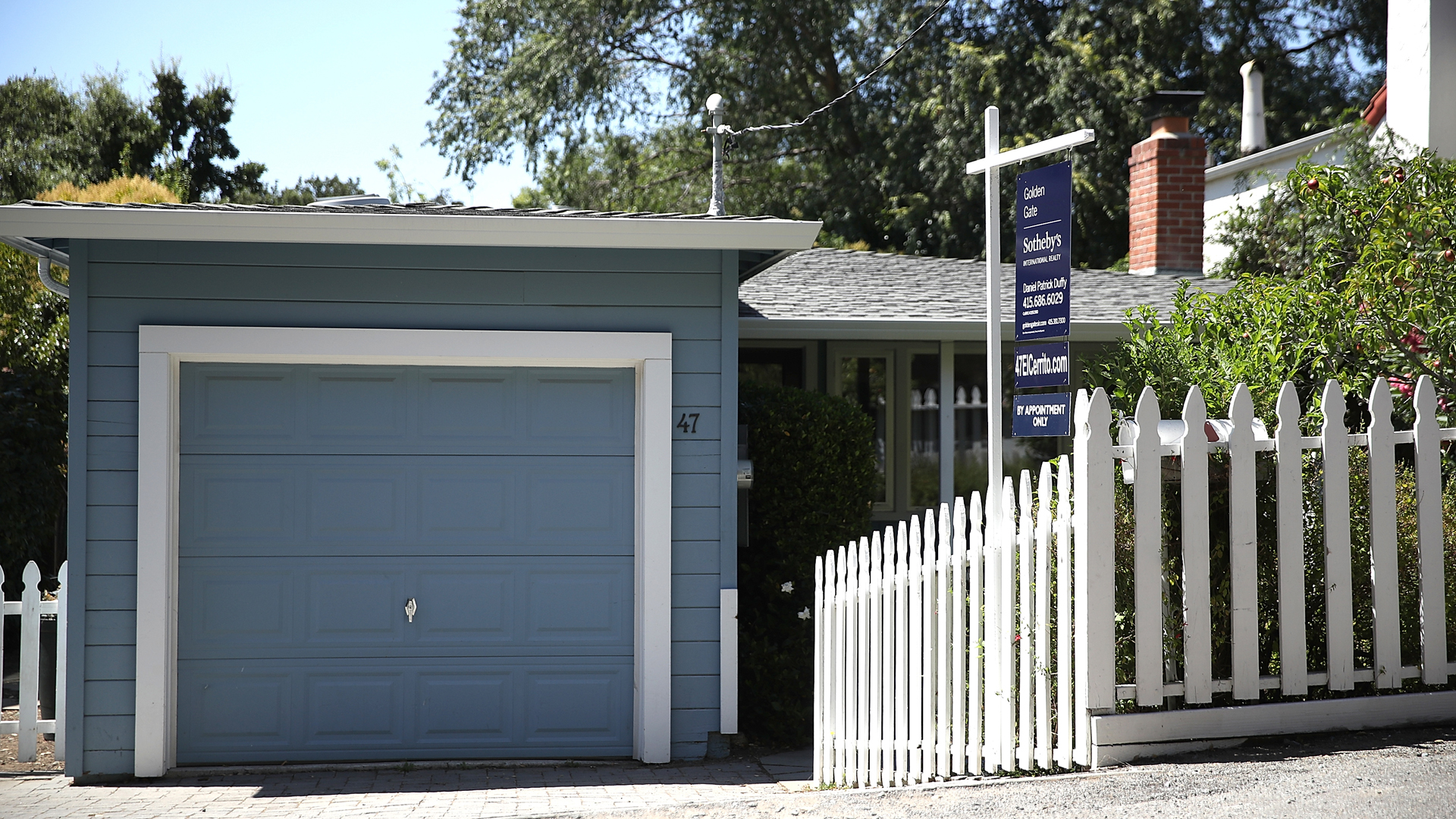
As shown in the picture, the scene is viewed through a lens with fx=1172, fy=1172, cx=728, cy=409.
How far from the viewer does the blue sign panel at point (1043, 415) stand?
16.5 feet

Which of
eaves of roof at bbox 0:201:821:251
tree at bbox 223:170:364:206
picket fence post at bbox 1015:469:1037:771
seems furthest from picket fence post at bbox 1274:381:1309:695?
tree at bbox 223:170:364:206

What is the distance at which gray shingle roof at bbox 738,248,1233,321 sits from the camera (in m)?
9.42

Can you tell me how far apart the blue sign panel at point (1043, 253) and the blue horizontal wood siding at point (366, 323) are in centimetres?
192

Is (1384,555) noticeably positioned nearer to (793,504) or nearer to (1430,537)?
(1430,537)

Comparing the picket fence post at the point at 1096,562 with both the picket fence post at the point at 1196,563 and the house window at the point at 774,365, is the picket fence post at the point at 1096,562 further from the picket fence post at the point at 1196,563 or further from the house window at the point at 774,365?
the house window at the point at 774,365

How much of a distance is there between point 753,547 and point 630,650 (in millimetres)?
1475

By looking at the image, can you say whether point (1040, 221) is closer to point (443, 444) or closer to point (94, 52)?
point (443, 444)

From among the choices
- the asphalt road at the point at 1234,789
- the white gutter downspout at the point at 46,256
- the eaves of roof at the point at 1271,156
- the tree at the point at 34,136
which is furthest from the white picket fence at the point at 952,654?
the tree at the point at 34,136

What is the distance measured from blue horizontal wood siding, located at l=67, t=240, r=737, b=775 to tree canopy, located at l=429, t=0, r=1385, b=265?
1565cm

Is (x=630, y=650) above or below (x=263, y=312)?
below

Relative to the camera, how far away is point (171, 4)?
20.7 m

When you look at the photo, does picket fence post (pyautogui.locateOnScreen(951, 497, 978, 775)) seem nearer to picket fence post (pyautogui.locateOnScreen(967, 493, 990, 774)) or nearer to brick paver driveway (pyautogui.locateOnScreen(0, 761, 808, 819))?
picket fence post (pyautogui.locateOnScreen(967, 493, 990, 774))

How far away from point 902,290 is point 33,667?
7293 mm

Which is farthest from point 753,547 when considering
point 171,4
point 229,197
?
point 229,197
